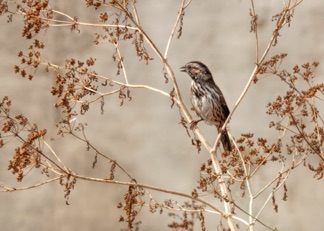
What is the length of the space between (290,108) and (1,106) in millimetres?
1437

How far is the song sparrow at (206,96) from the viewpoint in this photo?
4.77 meters

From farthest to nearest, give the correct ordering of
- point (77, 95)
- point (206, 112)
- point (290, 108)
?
point (206, 112) → point (77, 95) → point (290, 108)

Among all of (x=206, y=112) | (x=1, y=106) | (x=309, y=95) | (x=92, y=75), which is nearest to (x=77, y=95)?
(x=92, y=75)

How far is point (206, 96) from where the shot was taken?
4.92m

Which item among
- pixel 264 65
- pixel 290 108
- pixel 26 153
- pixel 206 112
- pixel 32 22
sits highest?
pixel 206 112

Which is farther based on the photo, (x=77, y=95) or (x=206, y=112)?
(x=206, y=112)

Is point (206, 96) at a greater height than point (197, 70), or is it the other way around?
point (197, 70)

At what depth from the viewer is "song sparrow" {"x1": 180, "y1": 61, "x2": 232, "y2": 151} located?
4.77m

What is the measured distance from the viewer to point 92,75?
3.56 m

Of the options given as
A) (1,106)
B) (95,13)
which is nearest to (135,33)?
(1,106)

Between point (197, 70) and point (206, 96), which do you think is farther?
point (206, 96)

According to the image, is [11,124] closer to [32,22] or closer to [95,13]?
[32,22]

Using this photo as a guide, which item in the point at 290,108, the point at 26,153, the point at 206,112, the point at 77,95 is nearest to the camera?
the point at 26,153

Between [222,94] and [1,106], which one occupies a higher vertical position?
[222,94]
